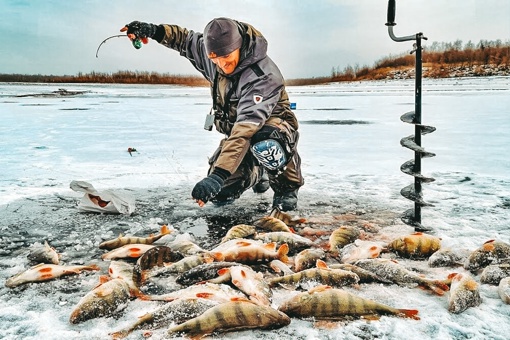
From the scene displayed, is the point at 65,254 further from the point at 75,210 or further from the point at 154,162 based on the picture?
the point at 154,162

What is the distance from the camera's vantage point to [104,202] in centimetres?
420

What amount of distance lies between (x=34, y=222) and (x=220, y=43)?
6.77 ft

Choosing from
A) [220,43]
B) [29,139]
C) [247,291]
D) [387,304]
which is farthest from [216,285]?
[29,139]

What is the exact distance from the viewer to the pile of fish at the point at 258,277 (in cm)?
217

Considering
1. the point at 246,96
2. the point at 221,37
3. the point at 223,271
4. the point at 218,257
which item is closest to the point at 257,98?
the point at 246,96

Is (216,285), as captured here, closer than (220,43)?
Yes

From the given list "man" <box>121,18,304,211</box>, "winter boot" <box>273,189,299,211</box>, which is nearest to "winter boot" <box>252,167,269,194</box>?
"man" <box>121,18,304,211</box>

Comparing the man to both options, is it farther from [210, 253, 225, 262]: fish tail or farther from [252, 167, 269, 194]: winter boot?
[210, 253, 225, 262]: fish tail

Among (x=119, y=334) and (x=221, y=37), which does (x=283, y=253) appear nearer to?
(x=119, y=334)

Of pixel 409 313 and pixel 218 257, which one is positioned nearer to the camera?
pixel 409 313

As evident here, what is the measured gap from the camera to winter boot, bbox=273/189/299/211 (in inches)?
167

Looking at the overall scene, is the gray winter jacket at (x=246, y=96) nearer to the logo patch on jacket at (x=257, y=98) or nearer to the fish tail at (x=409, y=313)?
the logo patch on jacket at (x=257, y=98)

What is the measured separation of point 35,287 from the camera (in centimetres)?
261

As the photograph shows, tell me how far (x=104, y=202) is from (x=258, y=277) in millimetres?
2185
